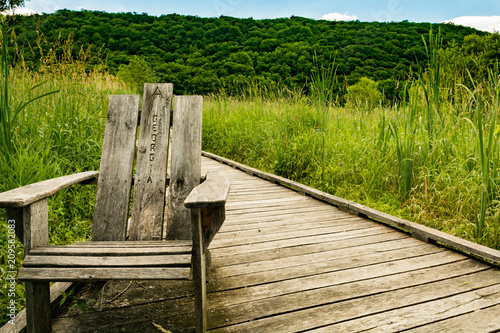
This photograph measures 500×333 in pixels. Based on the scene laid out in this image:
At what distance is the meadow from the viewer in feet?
6.86

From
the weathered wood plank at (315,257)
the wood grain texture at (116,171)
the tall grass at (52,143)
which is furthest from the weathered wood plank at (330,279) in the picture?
the tall grass at (52,143)

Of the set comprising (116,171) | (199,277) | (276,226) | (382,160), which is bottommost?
(276,226)

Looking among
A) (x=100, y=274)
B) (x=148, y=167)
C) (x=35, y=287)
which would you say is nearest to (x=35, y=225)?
(x=35, y=287)

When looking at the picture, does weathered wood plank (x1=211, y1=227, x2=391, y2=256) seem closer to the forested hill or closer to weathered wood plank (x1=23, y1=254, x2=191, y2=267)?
weathered wood plank (x1=23, y1=254, x2=191, y2=267)

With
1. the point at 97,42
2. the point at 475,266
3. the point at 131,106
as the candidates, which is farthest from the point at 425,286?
the point at 97,42

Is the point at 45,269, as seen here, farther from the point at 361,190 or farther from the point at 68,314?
→ the point at 361,190

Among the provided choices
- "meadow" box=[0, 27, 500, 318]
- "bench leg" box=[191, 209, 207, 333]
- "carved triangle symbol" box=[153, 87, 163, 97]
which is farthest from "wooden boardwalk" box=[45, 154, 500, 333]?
"carved triangle symbol" box=[153, 87, 163, 97]

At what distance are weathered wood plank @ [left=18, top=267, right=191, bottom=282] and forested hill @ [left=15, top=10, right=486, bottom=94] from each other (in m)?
10.6

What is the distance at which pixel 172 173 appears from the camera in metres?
1.80

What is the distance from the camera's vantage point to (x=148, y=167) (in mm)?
1854

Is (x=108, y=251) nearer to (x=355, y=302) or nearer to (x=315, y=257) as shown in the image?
(x=355, y=302)

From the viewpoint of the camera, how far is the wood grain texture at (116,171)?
5.49ft

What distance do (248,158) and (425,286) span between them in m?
4.37

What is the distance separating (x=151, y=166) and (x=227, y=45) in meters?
21.7
